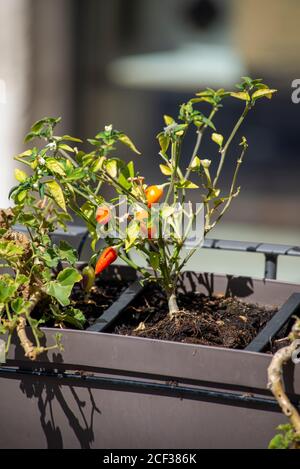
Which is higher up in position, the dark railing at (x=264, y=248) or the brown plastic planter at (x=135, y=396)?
the dark railing at (x=264, y=248)

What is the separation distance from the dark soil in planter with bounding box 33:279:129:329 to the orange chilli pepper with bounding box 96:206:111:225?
0.14 meters

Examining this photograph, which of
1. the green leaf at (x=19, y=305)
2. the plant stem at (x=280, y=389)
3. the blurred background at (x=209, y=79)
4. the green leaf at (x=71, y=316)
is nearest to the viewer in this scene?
the plant stem at (x=280, y=389)

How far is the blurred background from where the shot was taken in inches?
149

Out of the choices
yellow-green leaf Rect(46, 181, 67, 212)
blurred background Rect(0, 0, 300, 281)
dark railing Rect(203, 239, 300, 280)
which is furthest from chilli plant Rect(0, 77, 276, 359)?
blurred background Rect(0, 0, 300, 281)

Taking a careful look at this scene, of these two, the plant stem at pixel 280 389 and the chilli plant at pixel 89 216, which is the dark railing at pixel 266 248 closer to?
the chilli plant at pixel 89 216

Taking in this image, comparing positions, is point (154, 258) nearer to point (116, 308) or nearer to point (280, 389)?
point (116, 308)

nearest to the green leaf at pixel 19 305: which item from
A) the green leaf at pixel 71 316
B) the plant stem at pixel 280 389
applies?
the green leaf at pixel 71 316

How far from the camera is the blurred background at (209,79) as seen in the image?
378 cm

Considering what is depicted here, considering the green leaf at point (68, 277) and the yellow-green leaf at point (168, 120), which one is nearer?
the green leaf at point (68, 277)

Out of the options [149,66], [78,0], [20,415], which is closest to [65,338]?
[20,415]

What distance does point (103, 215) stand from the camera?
1.13 metres

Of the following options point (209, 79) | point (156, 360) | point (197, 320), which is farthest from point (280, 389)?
point (209, 79)

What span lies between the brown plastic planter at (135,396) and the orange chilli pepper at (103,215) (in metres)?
0.20
